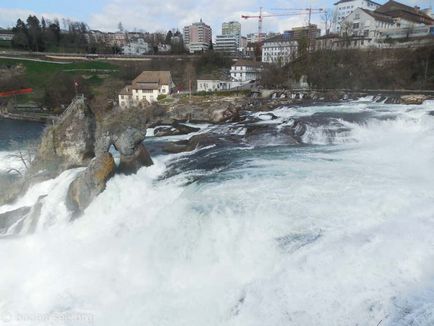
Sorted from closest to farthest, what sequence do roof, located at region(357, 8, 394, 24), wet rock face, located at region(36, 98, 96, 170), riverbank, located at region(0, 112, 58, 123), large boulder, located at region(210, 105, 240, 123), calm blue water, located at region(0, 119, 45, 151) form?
1. wet rock face, located at region(36, 98, 96, 170)
2. large boulder, located at region(210, 105, 240, 123)
3. calm blue water, located at region(0, 119, 45, 151)
4. riverbank, located at region(0, 112, 58, 123)
5. roof, located at region(357, 8, 394, 24)

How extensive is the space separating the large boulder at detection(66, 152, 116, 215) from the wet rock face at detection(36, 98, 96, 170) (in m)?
3.70

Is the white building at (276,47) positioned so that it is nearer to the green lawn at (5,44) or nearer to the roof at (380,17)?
the roof at (380,17)

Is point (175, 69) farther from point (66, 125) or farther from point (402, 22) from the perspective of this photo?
point (66, 125)

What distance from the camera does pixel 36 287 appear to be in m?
11.9

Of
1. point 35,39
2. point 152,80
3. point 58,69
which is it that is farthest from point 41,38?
point 152,80

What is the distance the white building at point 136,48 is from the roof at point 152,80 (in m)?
69.1

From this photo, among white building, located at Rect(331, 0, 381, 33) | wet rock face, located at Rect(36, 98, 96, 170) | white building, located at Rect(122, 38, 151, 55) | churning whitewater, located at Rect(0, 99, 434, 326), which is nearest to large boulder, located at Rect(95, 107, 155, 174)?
churning whitewater, located at Rect(0, 99, 434, 326)

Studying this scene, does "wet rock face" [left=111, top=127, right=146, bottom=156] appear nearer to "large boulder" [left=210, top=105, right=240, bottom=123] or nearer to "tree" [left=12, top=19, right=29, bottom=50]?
"large boulder" [left=210, top=105, right=240, bottom=123]

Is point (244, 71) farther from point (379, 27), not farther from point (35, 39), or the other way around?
point (35, 39)

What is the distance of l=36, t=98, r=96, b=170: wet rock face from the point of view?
1970cm

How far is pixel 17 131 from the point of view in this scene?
44.6m

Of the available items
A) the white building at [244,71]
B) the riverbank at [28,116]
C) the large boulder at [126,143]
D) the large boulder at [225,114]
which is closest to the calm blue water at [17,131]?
the riverbank at [28,116]

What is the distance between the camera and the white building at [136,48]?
126438 mm

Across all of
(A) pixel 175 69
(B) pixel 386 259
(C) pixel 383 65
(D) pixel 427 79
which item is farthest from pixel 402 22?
(B) pixel 386 259
